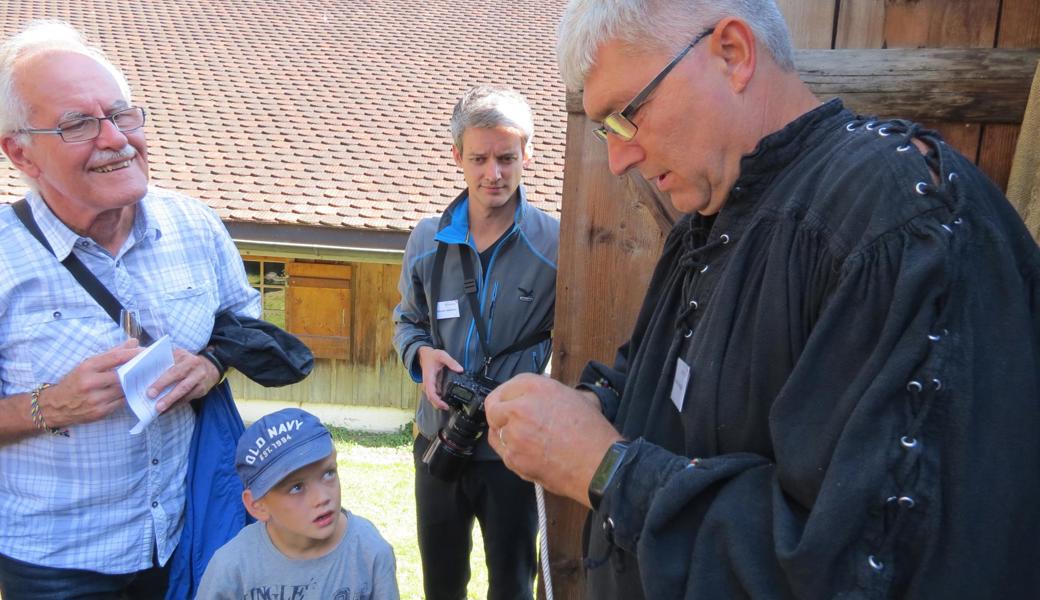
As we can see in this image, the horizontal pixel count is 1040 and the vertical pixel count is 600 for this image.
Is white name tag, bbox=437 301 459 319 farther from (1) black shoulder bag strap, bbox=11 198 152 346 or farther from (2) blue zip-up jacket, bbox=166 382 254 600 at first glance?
(1) black shoulder bag strap, bbox=11 198 152 346

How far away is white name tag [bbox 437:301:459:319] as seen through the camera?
3283mm

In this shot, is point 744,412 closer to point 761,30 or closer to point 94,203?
point 761,30

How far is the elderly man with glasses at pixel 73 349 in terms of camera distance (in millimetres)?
2176

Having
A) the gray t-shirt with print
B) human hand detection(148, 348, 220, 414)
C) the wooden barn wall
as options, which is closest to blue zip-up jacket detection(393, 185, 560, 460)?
the gray t-shirt with print

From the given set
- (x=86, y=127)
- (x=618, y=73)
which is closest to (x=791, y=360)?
(x=618, y=73)

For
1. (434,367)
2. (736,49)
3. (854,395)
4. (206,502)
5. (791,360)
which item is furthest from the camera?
(434,367)

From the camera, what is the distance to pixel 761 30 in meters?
1.31

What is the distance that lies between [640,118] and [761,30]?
0.23 meters

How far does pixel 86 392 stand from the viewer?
212cm

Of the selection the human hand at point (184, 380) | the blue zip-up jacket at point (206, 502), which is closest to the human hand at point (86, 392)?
the human hand at point (184, 380)

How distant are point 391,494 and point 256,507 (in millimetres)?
4939

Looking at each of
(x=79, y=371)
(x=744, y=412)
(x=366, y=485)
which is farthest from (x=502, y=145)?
(x=366, y=485)

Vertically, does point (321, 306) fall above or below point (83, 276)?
below

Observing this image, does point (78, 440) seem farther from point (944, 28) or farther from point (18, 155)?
point (944, 28)
